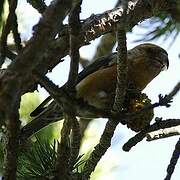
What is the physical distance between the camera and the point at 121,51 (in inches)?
66.9

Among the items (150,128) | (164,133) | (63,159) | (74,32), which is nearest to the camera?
(74,32)

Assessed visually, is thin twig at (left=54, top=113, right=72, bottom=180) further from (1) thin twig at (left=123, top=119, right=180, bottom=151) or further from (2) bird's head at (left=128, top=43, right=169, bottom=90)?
(2) bird's head at (left=128, top=43, right=169, bottom=90)

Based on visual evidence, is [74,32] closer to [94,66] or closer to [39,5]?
[39,5]

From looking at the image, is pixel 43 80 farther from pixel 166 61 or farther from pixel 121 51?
pixel 166 61

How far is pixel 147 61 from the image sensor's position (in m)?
3.54

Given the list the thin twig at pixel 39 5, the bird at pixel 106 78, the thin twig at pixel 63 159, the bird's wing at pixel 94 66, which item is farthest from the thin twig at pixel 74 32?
the bird's wing at pixel 94 66

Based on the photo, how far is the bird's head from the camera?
332 cm

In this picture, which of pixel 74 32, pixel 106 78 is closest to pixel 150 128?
pixel 74 32

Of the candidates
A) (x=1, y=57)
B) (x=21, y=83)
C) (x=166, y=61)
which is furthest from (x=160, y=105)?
(x=166, y=61)

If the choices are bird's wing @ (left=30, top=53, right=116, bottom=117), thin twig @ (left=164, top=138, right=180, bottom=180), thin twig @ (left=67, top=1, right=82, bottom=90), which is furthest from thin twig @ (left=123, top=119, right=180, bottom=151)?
bird's wing @ (left=30, top=53, right=116, bottom=117)

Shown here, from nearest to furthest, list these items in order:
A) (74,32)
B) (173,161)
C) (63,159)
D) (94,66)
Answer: (74,32) < (63,159) < (173,161) < (94,66)

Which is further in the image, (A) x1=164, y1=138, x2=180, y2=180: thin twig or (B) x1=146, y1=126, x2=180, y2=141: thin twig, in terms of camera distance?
(B) x1=146, y1=126, x2=180, y2=141: thin twig

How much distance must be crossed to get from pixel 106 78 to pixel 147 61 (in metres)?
0.52

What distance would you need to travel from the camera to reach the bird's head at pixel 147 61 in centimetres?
332
